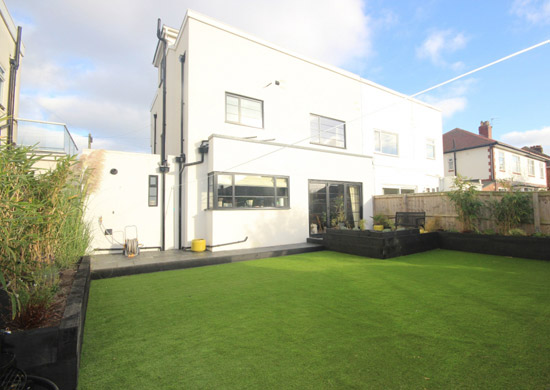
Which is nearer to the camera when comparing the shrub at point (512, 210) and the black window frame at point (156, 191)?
the shrub at point (512, 210)

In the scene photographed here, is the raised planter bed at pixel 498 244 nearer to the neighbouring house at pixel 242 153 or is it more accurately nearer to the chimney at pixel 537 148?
the neighbouring house at pixel 242 153

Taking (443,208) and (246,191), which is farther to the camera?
(443,208)

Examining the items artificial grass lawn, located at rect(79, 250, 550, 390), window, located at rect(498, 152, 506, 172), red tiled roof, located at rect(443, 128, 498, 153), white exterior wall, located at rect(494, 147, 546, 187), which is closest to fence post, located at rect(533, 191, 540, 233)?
artificial grass lawn, located at rect(79, 250, 550, 390)

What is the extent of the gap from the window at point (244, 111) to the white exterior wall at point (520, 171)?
18.9m

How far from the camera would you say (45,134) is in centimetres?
841

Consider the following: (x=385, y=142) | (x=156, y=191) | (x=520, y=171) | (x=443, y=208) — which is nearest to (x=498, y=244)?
(x=443, y=208)

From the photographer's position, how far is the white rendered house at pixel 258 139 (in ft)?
23.9

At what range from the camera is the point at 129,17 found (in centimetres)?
751

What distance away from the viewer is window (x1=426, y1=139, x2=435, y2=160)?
43.7ft

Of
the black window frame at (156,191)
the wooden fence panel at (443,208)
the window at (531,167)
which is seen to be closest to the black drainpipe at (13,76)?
the black window frame at (156,191)

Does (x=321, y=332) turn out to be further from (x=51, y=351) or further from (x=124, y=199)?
(x=124, y=199)

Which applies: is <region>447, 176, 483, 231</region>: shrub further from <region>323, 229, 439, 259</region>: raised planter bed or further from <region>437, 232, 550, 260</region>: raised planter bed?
<region>323, 229, 439, 259</region>: raised planter bed

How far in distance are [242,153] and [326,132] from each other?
408cm

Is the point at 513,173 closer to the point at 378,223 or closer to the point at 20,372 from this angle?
the point at 378,223
